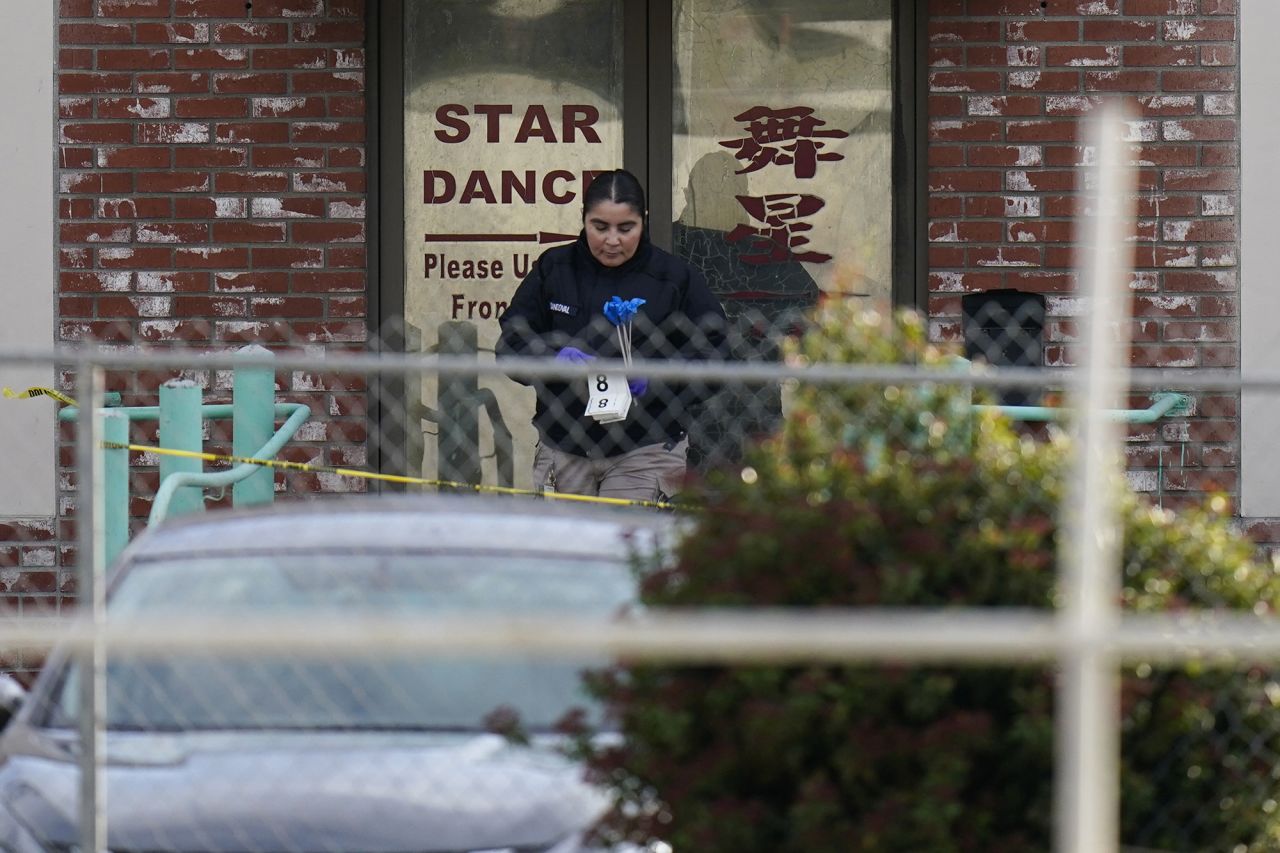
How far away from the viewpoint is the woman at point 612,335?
5.93m

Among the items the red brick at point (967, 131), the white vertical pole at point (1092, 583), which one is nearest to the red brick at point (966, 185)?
the red brick at point (967, 131)

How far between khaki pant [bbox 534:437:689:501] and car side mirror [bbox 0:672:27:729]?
83.7 inches

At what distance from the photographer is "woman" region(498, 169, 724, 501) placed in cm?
593

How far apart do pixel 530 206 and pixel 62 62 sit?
6.00 ft

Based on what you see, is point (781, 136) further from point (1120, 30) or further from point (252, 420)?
point (252, 420)

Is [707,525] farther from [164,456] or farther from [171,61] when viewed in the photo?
[171,61]

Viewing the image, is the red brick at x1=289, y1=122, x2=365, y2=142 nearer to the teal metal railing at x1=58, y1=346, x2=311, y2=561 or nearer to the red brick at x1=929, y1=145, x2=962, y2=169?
the teal metal railing at x1=58, y1=346, x2=311, y2=561

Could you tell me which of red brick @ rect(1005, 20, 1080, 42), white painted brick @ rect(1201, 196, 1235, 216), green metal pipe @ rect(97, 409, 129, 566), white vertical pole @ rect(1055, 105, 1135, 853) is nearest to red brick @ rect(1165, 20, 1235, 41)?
red brick @ rect(1005, 20, 1080, 42)

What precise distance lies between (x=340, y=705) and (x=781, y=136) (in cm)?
420

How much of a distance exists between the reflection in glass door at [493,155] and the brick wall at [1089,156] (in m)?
1.32

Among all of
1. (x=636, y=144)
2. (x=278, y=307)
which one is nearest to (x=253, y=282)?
(x=278, y=307)

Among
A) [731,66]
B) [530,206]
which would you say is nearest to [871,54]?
[731,66]

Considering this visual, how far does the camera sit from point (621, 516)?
14.2ft

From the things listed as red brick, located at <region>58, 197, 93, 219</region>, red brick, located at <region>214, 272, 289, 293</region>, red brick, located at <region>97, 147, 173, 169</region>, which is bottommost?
red brick, located at <region>214, 272, 289, 293</region>
